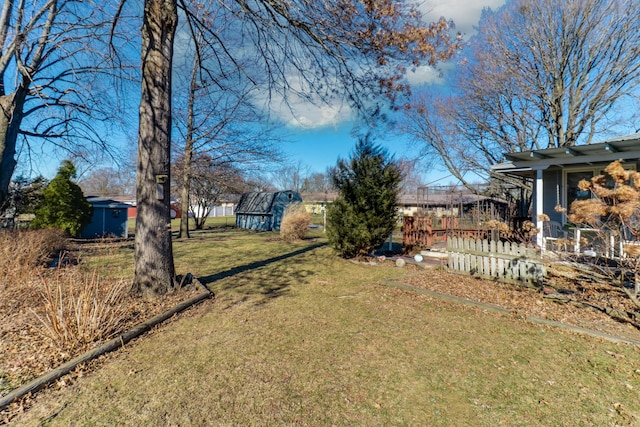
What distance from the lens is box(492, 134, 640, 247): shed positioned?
7.06 meters

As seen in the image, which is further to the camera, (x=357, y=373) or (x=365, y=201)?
(x=365, y=201)

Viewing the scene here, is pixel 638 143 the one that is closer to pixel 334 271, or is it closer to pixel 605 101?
pixel 334 271

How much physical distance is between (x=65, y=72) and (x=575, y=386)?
13.1m

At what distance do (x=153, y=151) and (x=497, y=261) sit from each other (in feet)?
23.6

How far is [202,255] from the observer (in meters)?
10.5

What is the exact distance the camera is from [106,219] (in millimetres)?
16875

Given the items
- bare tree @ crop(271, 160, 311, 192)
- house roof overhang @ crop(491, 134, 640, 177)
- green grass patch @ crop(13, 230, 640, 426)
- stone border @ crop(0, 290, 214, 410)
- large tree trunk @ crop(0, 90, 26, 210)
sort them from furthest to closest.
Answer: bare tree @ crop(271, 160, 311, 192) → large tree trunk @ crop(0, 90, 26, 210) → house roof overhang @ crop(491, 134, 640, 177) → stone border @ crop(0, 290, 214, 410) → green grass patch @ crop(13, 230, 640, 426)

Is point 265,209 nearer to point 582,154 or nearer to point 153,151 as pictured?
point 153,151

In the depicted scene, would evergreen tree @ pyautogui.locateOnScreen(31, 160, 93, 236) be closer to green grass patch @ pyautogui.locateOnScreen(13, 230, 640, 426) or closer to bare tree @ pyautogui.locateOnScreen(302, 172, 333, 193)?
green grass patch @ pyautogui.locateOnScreen(13, 230, 640, 426)

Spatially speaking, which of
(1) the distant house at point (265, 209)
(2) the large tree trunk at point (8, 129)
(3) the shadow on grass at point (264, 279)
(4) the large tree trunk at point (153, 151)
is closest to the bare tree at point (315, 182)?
Answer: (1) the distant house at point (265, 209)

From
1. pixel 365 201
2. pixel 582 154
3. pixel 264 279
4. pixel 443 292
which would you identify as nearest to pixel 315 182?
pixel 365 201

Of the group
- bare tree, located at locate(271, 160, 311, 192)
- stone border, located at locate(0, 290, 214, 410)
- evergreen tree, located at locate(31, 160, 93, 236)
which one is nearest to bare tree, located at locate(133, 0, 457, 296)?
stone border, located at locate(0, 290, 214, 410)

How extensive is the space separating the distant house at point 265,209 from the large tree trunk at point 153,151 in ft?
51.2

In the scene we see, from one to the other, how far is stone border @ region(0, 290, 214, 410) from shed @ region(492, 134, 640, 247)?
7700mm
